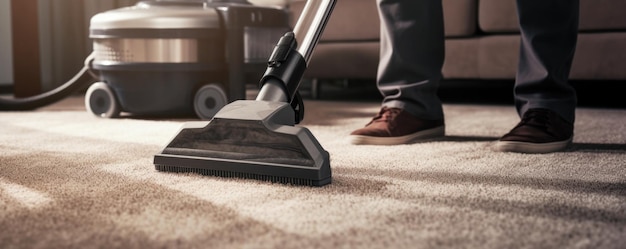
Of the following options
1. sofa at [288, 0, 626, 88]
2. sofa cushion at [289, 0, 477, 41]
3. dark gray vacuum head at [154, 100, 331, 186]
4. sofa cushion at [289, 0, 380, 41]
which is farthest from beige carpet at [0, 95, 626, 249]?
sofa cushion at [289, 0, 380, 41]

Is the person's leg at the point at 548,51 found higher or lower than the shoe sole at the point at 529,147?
higher

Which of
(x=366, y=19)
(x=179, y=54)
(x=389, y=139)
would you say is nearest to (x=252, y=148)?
(x=389, y=139)

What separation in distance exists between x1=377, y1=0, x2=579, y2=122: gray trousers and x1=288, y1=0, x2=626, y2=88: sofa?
2.29 ft

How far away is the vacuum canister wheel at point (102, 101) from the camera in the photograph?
1.65m

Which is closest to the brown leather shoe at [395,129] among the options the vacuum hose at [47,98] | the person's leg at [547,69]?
the person's leg at [547,69]

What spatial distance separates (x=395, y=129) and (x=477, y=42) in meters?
0.88

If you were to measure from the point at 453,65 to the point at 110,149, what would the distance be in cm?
124

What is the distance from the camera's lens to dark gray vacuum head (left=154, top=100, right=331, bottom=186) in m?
0.77

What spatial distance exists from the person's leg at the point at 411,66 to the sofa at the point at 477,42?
70cm

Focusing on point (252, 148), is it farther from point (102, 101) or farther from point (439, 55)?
point (102, 101)

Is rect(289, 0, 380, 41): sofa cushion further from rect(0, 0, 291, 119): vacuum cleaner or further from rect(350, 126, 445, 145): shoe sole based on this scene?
rect(350, 126, 445, 145): shoe sole

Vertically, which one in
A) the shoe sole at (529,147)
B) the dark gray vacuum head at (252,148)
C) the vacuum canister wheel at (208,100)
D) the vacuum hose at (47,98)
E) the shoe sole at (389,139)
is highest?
the dark gray vacuum head at (252,148)

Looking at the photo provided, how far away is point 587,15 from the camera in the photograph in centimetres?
179

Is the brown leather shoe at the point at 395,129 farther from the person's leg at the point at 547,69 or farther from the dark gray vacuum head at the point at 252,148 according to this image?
the dark gray vacuum head at the point at 252,148
